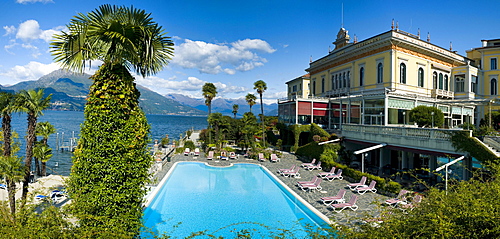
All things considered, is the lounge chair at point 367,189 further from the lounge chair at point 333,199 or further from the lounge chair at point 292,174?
the lounge chair at point 292,174

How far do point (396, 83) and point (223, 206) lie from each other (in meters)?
21.4

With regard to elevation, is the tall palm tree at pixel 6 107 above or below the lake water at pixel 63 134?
above

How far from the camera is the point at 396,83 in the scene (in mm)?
24703

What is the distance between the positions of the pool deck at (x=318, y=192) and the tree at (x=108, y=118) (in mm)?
2471

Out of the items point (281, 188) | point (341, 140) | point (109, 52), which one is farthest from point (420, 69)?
point (109, 52)

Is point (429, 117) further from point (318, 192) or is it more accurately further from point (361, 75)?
point (318, 192)

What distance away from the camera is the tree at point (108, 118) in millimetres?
5309

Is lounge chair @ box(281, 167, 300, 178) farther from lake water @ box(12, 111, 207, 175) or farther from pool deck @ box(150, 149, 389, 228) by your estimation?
lake water @ box(12, 111, 207, 175)

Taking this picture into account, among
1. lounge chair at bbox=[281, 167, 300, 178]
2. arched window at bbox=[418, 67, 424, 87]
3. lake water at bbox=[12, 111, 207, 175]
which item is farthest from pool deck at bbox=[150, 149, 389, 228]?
arched window at bbox=[418, 67, 424, 87]

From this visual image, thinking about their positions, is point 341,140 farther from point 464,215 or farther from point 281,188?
point 464,215

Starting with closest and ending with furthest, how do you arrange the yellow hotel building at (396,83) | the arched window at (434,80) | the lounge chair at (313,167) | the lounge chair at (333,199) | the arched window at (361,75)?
the lounge chair at (333,199) → the lounge chair at (313,167) → the yellow hotel building at (396,83) → the arched window at (434,80) → the arched window at (361,75)

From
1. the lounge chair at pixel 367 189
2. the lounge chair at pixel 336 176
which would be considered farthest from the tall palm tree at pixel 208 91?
the lounge chair at pixel 367 189

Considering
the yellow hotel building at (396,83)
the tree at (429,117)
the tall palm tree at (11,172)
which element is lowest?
the tall palm tree at (11,172)

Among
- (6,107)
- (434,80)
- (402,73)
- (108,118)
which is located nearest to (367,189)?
(108,118)
